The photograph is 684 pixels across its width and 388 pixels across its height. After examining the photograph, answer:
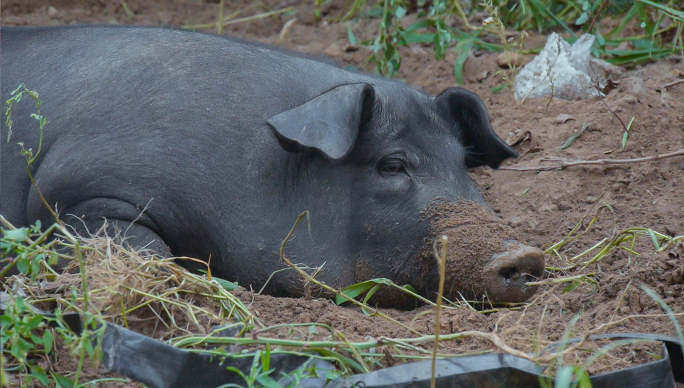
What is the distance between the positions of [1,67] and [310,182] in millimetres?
1784

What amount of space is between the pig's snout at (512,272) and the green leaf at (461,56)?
2.77m

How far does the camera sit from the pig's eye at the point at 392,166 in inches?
146

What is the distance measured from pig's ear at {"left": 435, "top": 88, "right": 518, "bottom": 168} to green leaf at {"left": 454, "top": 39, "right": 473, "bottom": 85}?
1779 mm

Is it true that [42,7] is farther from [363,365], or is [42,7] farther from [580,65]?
[363,365]

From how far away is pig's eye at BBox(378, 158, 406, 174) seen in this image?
3.71 m

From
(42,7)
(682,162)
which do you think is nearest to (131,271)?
(682,162)

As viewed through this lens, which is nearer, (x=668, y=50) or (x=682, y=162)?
(x=682, y=162)

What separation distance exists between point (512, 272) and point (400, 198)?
0.60m

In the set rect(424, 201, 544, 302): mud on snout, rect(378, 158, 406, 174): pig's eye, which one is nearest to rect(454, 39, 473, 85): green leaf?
rect(378, 158, 406, 174): pig's eye

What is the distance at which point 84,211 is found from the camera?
11.8 feet

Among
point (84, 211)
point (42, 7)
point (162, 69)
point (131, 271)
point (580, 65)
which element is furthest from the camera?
point (42, 7)

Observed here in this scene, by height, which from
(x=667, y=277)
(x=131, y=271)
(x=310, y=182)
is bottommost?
(x=667, y=277)

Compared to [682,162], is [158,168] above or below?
above

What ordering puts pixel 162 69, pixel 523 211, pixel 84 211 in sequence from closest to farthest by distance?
pixel 84 211, pixel 162 69, pixel 523 211
